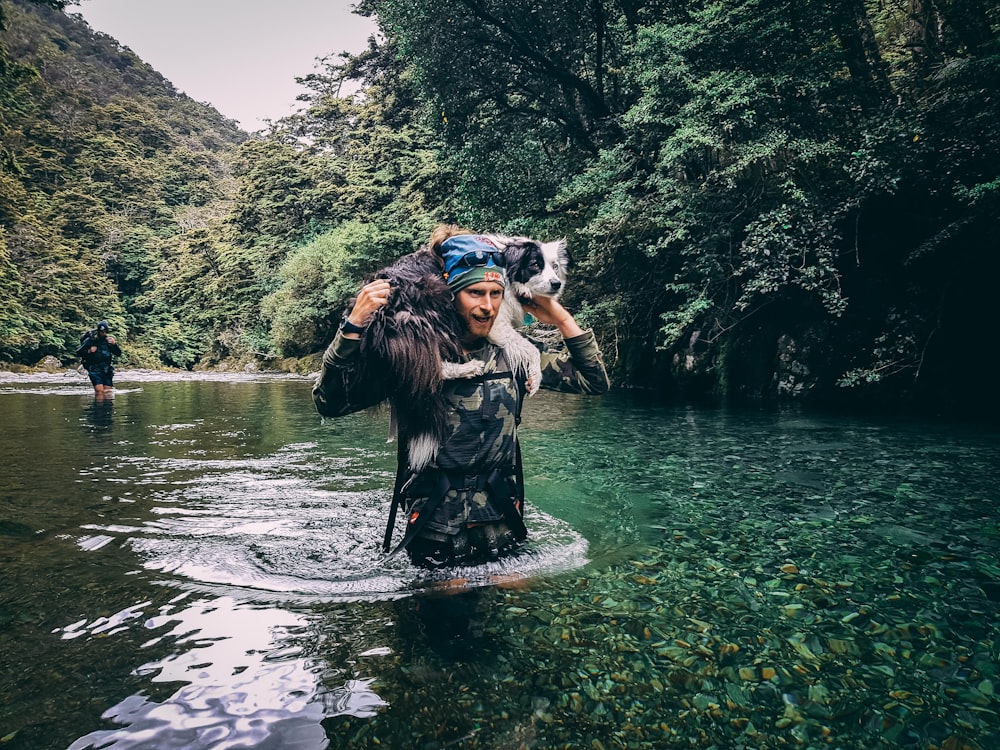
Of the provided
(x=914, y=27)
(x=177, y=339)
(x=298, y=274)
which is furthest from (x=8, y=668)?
(x=177, y=339)

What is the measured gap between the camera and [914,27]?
1162 cm

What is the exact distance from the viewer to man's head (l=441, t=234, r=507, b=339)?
2.84 meters

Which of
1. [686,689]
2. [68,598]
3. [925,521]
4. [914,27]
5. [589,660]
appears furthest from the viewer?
[914,27]

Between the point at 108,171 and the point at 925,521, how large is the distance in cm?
5913

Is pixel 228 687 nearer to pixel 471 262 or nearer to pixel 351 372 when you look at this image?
pixel 351 372

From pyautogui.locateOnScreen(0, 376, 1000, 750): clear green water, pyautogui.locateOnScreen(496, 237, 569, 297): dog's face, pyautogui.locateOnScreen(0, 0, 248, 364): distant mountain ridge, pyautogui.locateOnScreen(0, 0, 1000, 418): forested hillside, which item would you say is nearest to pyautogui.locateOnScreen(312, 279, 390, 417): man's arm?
pyautogui.locateOnScreen(496, 237, 569, 297): dog's face

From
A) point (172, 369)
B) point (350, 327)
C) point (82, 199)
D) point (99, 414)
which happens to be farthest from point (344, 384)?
point (82, 199)

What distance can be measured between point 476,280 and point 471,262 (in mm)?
87

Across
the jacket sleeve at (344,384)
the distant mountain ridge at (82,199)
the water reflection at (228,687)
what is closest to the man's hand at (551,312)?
the jacket sleeve at (344,384)

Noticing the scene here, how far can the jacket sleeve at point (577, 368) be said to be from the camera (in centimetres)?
321

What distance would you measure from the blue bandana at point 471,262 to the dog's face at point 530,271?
12cm

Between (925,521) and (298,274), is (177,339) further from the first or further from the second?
(925,521)

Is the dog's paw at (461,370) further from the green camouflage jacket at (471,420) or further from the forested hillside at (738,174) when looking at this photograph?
the forested hillside at (738,174)

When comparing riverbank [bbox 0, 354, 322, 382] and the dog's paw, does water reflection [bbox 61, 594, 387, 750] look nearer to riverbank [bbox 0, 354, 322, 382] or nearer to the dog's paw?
the dog's paw
